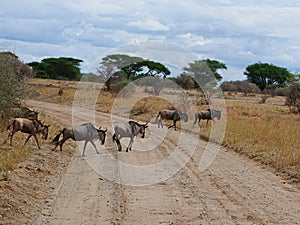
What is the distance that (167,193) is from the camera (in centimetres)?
1039

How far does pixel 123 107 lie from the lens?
3666 cm

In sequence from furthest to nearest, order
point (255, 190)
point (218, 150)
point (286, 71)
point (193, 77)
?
point (286, 71)
point (193, 77)
point (218, 150)
point (255, 190)

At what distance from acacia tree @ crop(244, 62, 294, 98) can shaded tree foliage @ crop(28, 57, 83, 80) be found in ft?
91.6

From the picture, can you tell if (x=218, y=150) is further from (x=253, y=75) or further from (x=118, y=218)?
(x=253, y=75)

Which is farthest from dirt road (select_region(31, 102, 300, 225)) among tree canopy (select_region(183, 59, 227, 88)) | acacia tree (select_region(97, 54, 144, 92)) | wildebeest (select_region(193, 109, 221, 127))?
tree canopy (select_region(183, 59, 227, 88))

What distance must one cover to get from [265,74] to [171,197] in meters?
71.0

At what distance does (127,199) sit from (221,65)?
54931 mm

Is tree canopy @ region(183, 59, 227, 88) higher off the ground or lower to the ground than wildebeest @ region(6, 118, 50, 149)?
higher

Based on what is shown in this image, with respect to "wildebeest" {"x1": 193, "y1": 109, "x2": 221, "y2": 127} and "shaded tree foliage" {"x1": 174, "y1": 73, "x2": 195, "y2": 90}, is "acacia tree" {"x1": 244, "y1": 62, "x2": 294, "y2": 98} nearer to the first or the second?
"shaded tree foliage" {"x1": 174, "y1": 73, "x2": 195, "y2": 90}

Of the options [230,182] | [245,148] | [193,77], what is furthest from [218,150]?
[193,77]

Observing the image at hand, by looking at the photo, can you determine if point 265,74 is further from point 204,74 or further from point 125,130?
point 125,130

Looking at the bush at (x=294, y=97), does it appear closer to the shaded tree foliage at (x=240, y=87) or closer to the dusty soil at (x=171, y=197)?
the dusty soil at (x=171, y=197)

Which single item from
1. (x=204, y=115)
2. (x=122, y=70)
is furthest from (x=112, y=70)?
(x=204, y=115)

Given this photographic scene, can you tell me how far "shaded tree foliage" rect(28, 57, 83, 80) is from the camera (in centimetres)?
7225
